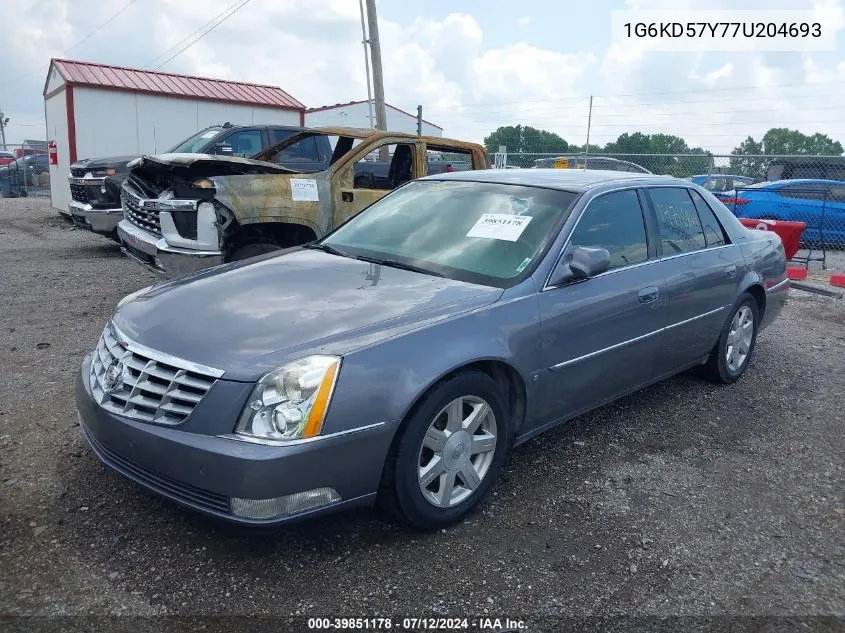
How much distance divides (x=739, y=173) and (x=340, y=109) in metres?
27.9

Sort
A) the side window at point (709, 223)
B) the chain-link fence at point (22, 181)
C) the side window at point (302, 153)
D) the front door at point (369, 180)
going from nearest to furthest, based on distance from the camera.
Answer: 1. the side window at point (709, 223)
2. the front door at point (369, 180)
3. the side window at point (302, 153)
4. the chain-link fence at point (22, 181)

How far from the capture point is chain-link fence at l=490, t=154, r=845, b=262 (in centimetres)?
1249

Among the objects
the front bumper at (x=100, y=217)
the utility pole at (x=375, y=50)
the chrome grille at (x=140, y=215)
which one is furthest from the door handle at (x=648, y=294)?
the utility pole at (x=375, y=50)

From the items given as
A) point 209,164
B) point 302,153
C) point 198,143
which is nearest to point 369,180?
point 209,164

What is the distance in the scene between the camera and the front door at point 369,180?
6875mm

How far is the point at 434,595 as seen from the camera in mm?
2766

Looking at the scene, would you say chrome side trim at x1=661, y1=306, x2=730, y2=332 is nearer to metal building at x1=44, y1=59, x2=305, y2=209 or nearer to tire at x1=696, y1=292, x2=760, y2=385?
tire at x1=696, y1=292, x2=760, y2=385

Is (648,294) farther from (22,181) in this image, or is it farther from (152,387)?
(22,181)

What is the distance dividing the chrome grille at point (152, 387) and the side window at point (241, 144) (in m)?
7.10

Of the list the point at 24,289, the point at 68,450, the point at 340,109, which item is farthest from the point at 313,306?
the point at 340,109

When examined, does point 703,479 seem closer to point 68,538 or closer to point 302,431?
point 302,431

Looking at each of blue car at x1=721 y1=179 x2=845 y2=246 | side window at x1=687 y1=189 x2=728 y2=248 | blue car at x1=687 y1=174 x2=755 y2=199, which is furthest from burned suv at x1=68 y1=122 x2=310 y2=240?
blue car at x1=687 y1=174 x2=755 y2=199

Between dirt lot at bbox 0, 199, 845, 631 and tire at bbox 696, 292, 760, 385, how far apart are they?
51cm

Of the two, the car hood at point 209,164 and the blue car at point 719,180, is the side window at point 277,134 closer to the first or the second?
the car hood at point 209,164
